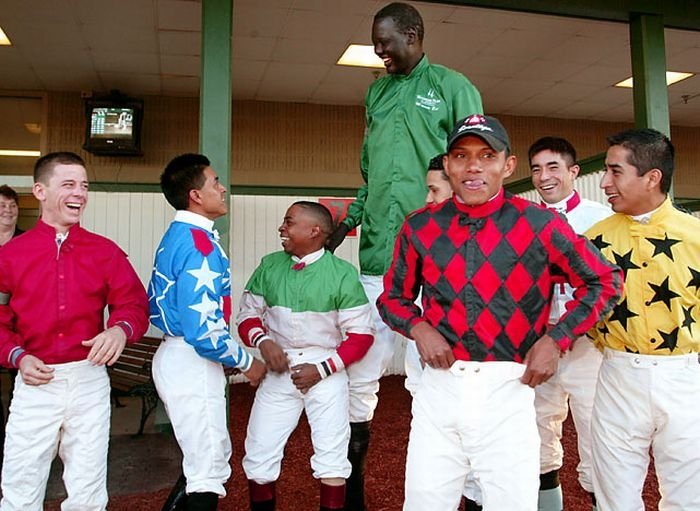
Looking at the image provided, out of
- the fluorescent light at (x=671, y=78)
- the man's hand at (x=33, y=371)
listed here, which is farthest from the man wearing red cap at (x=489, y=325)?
the fluorescent light at (x=671, y=78)

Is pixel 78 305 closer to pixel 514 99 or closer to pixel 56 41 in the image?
pixel 56 41

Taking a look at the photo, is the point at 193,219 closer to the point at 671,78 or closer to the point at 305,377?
the point at 305,377

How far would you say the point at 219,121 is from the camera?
158 inches

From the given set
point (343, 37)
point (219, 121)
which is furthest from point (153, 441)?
point (343, 37)

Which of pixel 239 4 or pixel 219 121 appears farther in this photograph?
pixel 239 4

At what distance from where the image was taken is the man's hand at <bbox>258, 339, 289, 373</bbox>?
2869mm

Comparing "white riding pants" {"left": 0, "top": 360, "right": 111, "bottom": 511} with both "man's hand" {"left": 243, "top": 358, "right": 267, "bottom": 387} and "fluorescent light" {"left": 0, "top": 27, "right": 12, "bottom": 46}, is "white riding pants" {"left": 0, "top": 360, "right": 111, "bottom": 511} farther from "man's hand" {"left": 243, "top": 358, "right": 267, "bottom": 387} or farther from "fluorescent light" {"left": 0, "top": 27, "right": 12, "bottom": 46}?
"fluorescent light" {"left": 0, "top": 27, "right": 12, "bottom": 46}

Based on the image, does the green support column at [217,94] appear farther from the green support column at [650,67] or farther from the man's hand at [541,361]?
the green support column at [650,67]

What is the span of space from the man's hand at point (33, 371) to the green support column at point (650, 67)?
5.15 m

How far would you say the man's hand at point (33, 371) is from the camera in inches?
93.7

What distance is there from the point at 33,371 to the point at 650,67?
535 centimetres

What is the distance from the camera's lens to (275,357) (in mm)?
2865

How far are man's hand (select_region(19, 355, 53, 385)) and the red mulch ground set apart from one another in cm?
159

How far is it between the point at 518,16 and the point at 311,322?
5.48 meters
